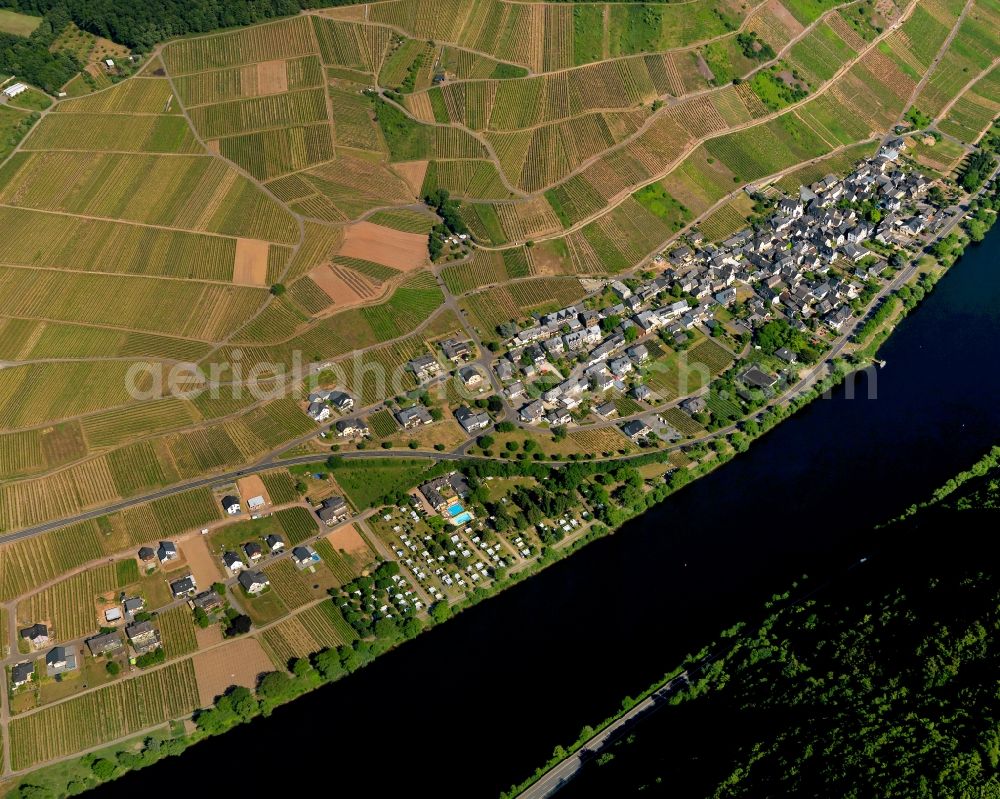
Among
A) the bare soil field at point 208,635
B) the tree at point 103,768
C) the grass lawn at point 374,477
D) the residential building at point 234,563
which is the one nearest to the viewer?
the tree at point 103,768

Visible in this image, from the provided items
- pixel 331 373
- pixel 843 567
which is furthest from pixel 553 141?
pixel 843 567

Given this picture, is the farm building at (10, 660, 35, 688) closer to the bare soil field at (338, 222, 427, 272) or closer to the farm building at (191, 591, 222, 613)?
the farm building at (191, 591, 222, 613)

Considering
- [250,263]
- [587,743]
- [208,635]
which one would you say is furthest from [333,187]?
[587,743]

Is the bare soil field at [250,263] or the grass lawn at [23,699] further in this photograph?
the bare soil field at [250,263]

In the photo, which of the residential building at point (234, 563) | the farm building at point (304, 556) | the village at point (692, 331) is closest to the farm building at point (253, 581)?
the residential building at point (234, 563)

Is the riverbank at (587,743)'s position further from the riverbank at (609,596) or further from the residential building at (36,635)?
the residential building at (36,635)

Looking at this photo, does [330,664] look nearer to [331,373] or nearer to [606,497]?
[606,497]
